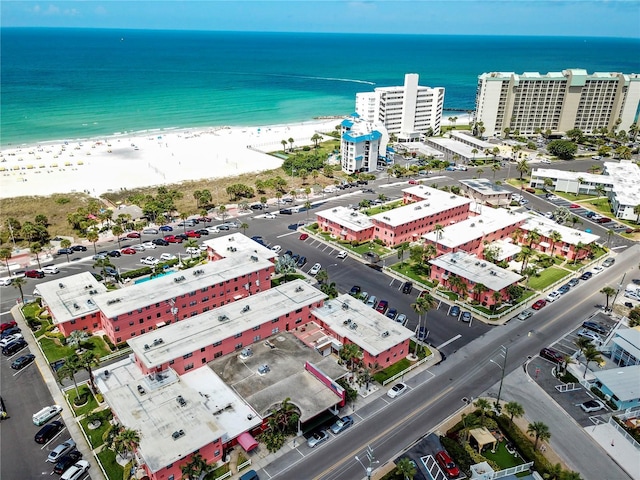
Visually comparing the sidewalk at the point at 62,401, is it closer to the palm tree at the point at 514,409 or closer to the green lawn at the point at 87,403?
the green lawn at the point at 87,403

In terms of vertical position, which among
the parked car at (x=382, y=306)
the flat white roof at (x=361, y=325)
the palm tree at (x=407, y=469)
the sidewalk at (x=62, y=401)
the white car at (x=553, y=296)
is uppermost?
the palm tree at (x=407, y=469)

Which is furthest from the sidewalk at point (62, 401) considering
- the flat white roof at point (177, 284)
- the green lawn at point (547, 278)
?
the green lawn at point (547, 278)

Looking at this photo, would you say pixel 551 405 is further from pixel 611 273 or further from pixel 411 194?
pixel 411 194

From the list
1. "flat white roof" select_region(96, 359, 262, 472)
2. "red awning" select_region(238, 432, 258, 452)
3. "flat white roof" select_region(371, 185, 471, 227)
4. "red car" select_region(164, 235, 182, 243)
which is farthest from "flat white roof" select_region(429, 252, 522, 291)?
"red car" select_region(164, 235, 182, 243)

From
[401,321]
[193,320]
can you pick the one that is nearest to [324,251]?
[401,321]

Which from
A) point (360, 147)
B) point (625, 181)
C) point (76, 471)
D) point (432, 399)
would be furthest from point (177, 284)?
point (625, 181)
